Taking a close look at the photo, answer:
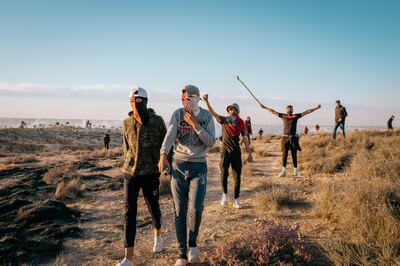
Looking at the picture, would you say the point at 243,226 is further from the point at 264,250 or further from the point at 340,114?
the point at 340,114

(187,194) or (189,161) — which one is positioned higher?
(189,161)

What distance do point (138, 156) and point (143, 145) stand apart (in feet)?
0.58

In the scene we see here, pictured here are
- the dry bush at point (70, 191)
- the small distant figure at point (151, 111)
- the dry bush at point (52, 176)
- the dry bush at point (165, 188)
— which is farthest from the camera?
the dry bush at point (52, 176)

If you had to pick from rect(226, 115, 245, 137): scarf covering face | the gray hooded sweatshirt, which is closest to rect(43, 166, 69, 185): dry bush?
rect(226, 115, 245, 137): scarf covering face

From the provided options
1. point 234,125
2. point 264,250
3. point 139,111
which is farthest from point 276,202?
point 139,111

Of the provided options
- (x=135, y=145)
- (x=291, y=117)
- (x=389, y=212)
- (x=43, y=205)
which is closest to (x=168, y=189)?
(x=43, y=205)

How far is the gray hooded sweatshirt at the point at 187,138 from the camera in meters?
4.39

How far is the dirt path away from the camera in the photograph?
5.37 meters

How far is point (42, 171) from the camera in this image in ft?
51.0

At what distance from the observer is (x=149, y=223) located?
7188mm

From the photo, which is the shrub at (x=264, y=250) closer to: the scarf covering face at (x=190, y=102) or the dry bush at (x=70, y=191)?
the scarf covering face at (x=190, y=102)

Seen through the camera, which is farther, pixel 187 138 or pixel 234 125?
pixel 234 125

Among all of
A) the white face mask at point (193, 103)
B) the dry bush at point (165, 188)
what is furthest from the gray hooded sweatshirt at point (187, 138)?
the dry bush at point (165, 188)

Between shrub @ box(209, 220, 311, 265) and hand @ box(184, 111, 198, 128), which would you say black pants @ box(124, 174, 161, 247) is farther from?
shrub @ box(209, 220, 311, 265)
